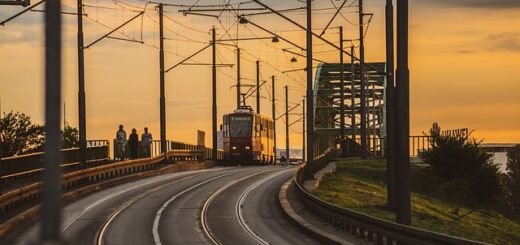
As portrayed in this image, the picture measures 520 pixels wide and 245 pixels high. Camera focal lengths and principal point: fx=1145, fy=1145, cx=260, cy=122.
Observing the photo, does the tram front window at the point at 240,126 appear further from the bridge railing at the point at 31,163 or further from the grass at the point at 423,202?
the bridge railing at the point at 31,163

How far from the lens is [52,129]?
6.87m

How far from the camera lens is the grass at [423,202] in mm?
40350

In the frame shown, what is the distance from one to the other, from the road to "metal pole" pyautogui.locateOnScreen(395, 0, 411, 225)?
3.08 m

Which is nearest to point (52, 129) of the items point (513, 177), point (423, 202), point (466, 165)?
point (423, 202)

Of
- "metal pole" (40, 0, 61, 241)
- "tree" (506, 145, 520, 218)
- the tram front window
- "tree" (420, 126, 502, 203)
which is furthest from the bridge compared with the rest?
"tree" (506, 145, 520, 218)

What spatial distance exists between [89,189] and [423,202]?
16188mm

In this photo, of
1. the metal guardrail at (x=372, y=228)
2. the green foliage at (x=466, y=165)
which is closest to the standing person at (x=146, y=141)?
the green foliage at (x=466, y=165)

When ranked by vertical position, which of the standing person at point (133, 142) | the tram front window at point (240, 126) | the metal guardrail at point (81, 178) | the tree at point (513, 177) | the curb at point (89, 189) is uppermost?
the tram front window at point (240, 126)

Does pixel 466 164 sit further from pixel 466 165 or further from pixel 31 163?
pixel 31 163

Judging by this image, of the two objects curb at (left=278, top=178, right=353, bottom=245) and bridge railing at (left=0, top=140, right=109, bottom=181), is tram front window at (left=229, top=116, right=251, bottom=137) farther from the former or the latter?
curb at (left=278, top=178, right=353, bottom=245)

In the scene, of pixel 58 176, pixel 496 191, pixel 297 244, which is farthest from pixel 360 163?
pixel 58 176

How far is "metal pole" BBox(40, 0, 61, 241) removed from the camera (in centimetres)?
666

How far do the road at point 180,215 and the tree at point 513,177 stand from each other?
139 feet

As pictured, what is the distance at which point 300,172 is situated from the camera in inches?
1866
